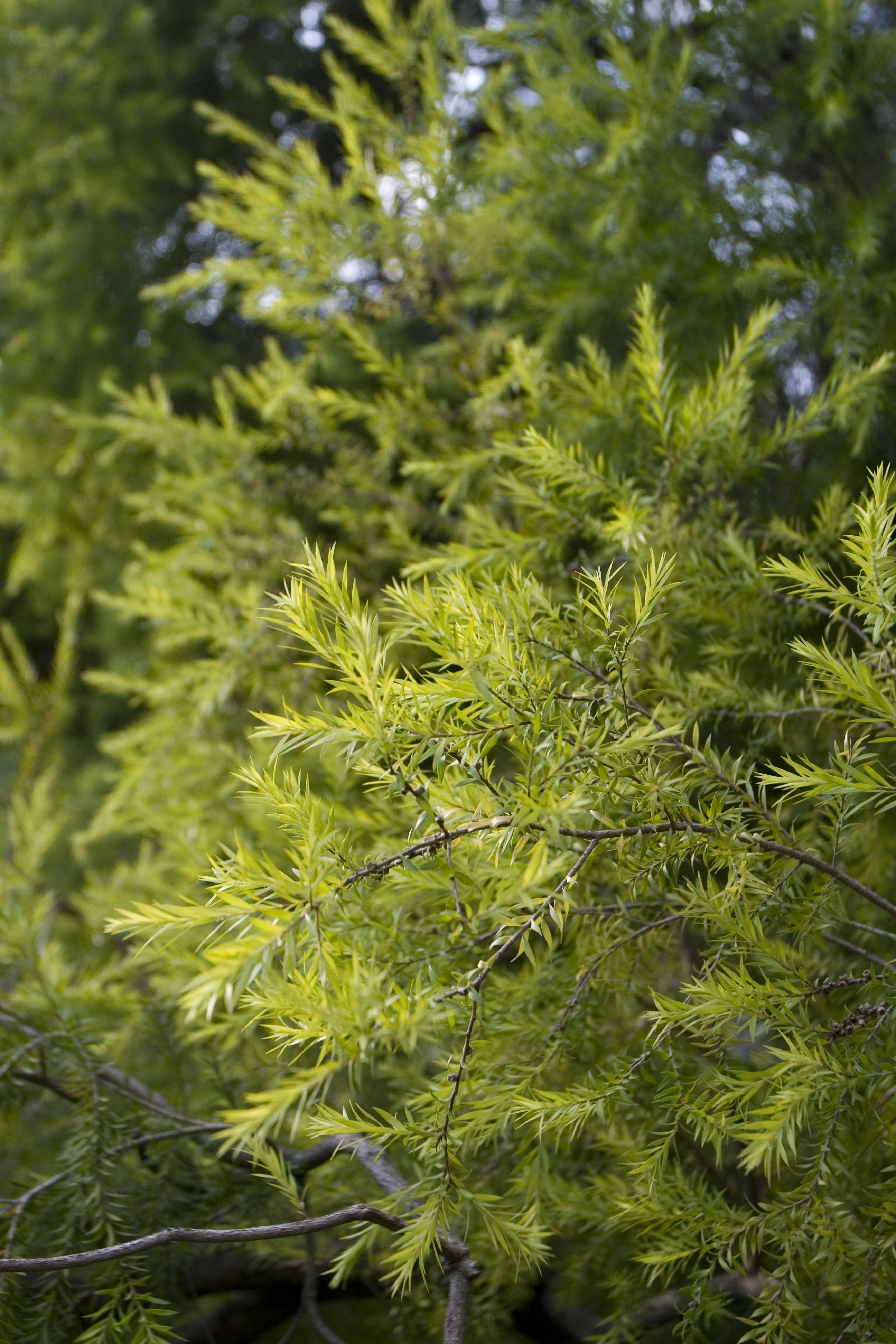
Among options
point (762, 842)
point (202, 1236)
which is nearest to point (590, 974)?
point (762, 842)

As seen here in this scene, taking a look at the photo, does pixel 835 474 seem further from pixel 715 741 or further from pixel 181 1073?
pixel 181 1073

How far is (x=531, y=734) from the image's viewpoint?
1.89 ft

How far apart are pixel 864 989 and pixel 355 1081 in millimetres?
380

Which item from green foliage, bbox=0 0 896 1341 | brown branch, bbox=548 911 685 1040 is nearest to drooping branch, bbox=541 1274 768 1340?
green foliage, bbox=0 0 896 1341

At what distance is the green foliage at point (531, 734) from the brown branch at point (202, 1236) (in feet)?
0.17

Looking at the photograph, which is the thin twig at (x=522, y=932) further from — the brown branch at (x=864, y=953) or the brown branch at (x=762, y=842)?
the brown branch at (x=864, y=953)

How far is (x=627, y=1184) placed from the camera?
0.79 metres

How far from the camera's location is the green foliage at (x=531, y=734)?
1.83 ft

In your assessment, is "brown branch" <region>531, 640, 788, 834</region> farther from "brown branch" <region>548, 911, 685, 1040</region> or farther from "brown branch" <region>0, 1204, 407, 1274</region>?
"brown branch" <region>0, 1204, 407, 1274</region>

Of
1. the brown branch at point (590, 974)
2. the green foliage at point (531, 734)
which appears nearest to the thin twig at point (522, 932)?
the green foliage at point (531, 734)

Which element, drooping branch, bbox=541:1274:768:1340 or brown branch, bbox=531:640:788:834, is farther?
drooping branch, bbox=541:1274:768:1340

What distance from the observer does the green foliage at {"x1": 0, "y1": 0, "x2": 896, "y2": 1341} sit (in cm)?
56

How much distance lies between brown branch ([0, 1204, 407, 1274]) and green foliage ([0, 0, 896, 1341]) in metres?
0.05

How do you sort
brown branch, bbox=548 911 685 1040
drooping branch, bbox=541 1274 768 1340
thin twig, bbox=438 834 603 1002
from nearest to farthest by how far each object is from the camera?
1. thin twig, bbox=438 834 603 1002
2. brown branch, bbox=548 911 685 1040
3. drooping branch, bbox=541 1274 768 1340
